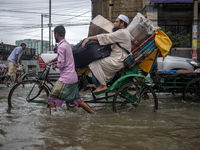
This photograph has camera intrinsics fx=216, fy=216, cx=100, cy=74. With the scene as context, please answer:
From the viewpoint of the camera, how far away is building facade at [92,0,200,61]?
17688 millimetres

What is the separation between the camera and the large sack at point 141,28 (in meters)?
4.20

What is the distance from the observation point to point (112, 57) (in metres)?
4.11

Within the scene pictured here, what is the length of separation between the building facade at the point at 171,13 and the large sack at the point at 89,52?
14.4m

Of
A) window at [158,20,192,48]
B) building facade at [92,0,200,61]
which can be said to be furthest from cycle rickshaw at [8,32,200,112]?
window at [158,20,192,48]

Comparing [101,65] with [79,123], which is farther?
[101,65]

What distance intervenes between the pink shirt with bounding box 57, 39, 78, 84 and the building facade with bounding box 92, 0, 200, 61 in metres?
14.9

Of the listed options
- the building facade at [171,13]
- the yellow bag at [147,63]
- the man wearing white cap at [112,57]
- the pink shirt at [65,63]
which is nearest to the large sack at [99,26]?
the man wearing white cap at [112,57]

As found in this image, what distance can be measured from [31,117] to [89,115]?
1.06 m

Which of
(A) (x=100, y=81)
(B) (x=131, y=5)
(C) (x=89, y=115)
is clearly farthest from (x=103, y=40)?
(B) (x=131, y=5)

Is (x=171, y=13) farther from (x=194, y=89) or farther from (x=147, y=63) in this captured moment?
(x=147, y=63)

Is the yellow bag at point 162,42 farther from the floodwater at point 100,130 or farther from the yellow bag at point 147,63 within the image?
the floodwater at point 100,130

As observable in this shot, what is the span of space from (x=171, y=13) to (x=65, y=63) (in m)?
17.0

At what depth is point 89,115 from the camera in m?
4.04

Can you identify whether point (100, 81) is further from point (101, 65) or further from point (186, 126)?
point (186, 126)
